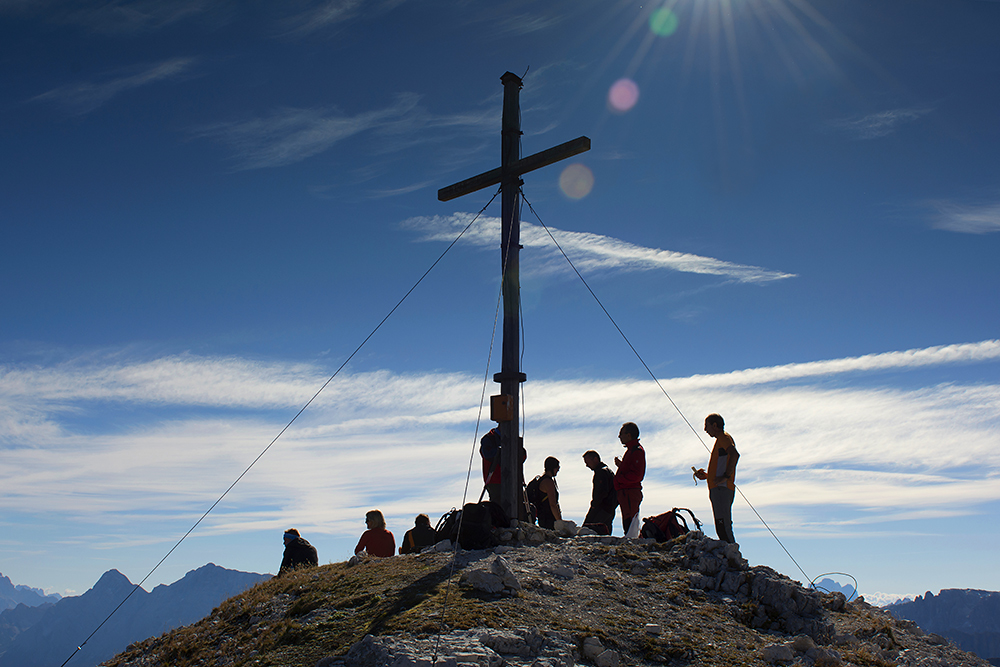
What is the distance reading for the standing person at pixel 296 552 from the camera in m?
12.6

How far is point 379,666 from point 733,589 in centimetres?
564

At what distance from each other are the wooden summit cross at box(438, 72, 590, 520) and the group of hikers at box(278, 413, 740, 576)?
1.66 feet

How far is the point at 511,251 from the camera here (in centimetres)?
1263

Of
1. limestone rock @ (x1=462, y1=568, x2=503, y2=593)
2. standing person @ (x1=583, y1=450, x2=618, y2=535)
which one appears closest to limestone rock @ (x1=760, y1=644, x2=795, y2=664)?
limestone rock @ (x1=462, y1=568, x2=503, y2=593)

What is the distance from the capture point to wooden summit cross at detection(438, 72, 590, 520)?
11766mm

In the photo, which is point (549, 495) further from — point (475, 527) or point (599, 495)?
point (475, 527)

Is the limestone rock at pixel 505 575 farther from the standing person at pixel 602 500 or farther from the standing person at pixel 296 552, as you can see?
the standing person at pixel 296 552

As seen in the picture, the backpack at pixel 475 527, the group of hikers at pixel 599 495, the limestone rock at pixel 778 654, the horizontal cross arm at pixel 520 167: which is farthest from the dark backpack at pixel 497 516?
the horizontal cross arm at pixel 520 167

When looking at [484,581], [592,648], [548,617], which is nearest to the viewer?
[592,648]

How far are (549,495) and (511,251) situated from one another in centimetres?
525

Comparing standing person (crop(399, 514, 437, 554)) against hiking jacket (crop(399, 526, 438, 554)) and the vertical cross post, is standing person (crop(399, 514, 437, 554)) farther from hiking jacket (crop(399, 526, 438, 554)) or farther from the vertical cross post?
the vertical cross post

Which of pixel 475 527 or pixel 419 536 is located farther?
pixel 419 536

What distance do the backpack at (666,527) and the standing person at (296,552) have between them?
21.5 ft

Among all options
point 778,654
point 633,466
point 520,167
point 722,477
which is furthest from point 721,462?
point 520,167
